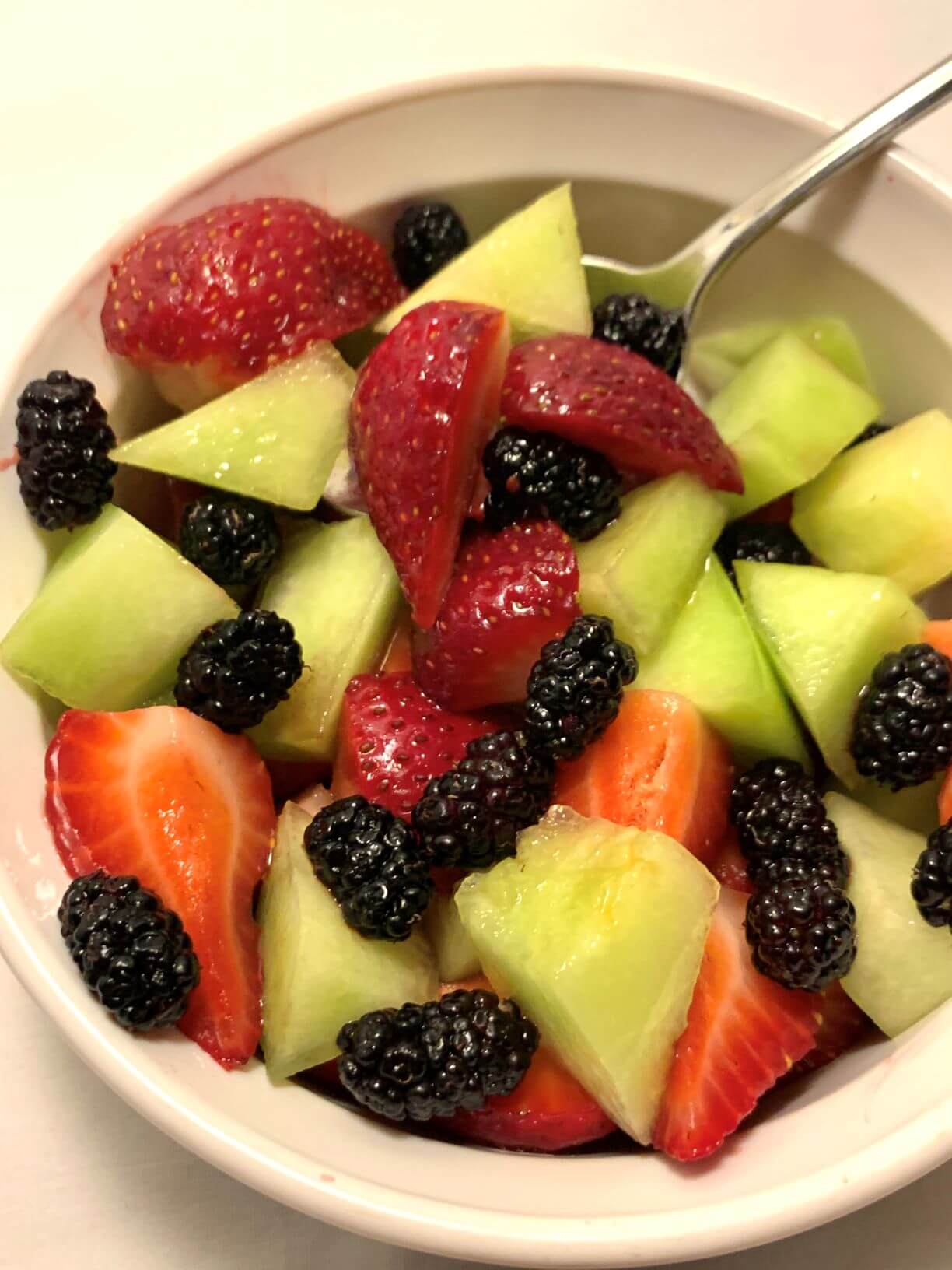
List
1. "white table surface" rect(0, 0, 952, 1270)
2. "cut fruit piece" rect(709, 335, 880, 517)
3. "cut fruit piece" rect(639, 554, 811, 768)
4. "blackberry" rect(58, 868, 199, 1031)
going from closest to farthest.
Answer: "blackberry" rect(58, 868, 199, 1031)
"cut fruit piece" rect(639, 554, 811, 768)
"cut fruit piece" rect(709, 335, 880, 517)
"white table surface" rect(0, 0, 952, 1270)

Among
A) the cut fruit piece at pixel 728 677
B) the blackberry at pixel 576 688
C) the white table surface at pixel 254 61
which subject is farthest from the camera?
the white table surface at pixel 254 61

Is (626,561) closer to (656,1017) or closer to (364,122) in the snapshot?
(656,1017)

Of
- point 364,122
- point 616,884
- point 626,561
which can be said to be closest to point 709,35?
point 364,122

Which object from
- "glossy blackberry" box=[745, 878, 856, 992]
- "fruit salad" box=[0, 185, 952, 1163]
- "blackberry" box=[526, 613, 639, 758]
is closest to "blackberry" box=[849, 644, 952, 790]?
"fruit salad" box=[0, 185, 952, 1163]

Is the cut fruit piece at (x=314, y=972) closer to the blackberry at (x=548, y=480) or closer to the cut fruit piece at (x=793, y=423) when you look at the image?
the blackberry at (x=548, y=480)

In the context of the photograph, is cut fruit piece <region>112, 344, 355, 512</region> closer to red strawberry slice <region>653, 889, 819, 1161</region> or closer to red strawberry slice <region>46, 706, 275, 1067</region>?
red strawberry slice <region>46, 706, 275, 1067</region>

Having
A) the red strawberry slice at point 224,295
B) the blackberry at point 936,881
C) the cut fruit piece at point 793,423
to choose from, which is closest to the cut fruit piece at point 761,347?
the cut fruit piece at point 793,423
